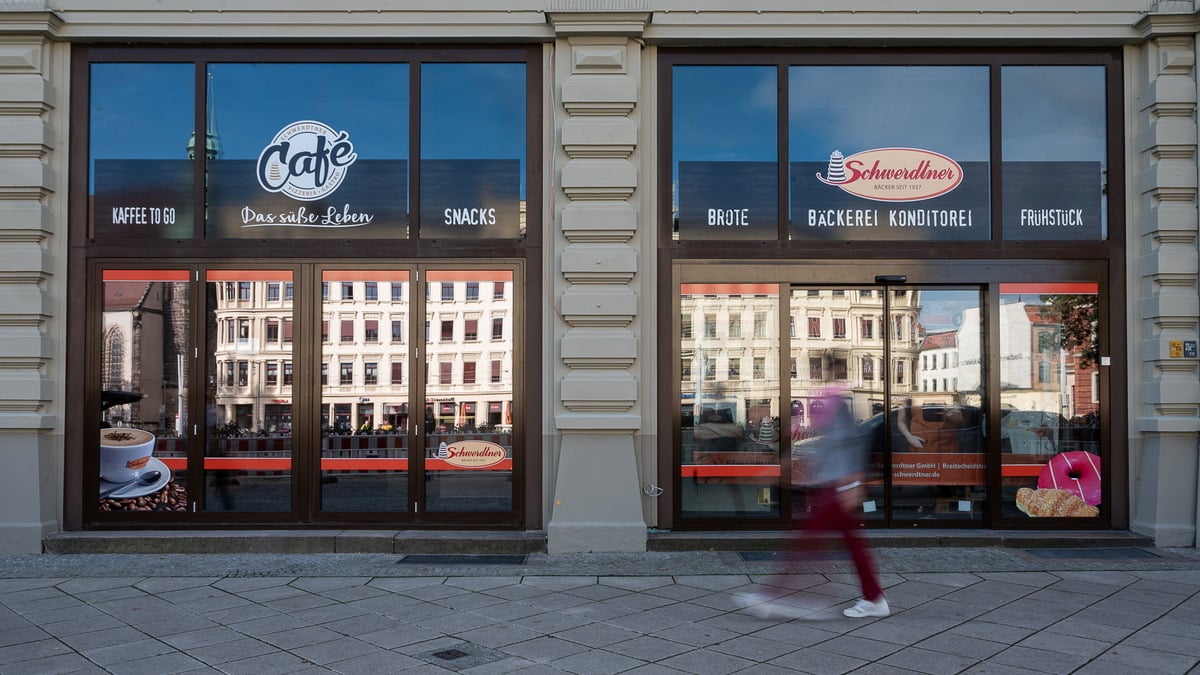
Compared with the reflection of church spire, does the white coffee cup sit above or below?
below

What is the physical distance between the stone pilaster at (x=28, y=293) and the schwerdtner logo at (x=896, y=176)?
25.0 ft

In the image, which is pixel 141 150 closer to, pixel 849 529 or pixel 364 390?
pixel 364 390

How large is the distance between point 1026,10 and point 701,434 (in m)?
5.25

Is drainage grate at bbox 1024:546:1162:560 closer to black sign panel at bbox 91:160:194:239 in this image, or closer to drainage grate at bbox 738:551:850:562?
drainage grate at bbox 738:551:850:562

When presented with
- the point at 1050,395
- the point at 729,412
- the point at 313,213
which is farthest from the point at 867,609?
the point at 313,213

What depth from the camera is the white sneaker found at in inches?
260

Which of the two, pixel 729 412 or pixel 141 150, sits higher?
pixel 141 150

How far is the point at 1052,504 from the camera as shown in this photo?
30.8 feet

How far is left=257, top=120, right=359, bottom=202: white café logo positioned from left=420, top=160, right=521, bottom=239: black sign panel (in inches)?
33.8

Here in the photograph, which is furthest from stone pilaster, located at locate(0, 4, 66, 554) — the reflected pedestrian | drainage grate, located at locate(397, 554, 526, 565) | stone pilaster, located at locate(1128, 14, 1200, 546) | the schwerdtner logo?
stone pilaster, located at locate(1128, 14, 1200, 546)

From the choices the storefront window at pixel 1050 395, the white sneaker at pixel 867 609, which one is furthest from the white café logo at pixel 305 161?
the storefront window at pixel 1050 395

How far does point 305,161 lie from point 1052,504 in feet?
26.8

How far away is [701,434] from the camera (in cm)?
938

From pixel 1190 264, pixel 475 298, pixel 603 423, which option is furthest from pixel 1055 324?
pixel 475 298
